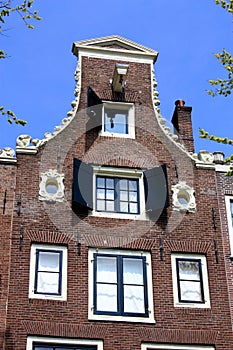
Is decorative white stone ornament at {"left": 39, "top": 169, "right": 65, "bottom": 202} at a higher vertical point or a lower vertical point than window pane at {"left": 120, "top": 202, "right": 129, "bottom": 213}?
higher

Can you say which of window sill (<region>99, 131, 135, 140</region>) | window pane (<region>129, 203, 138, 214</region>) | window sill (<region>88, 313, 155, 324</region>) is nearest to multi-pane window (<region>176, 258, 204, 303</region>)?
window sill (<region>88, 313, 155, 324</region>)

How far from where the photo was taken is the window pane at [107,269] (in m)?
19.9

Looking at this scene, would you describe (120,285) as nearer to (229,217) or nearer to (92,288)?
(92,288)

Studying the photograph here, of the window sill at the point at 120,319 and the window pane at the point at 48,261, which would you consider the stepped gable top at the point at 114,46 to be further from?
the window sill at the point at 120,319

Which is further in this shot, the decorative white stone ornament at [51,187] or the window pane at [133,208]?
the window pane at [133,208]

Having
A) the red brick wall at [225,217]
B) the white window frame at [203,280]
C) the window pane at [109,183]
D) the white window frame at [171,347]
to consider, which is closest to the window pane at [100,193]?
the window pane at [109,183]

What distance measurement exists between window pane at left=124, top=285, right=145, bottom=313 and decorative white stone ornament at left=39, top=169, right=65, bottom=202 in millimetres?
3274

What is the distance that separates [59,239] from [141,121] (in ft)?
16.8

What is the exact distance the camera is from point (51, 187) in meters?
21.2

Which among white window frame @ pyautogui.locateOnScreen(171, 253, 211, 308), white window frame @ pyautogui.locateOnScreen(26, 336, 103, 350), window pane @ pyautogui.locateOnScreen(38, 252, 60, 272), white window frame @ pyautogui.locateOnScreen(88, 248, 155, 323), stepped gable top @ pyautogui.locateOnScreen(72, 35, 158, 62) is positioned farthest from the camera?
stepped gable top @ pyautogui.locateOnScreen(72, 35, 158, 62)

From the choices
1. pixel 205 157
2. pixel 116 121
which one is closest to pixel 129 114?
pixel 116 121

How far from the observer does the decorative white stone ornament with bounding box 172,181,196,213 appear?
2147cm

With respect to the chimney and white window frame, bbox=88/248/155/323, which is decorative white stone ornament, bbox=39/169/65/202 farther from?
the chimney

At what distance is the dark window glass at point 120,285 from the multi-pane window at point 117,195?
5.19ft
